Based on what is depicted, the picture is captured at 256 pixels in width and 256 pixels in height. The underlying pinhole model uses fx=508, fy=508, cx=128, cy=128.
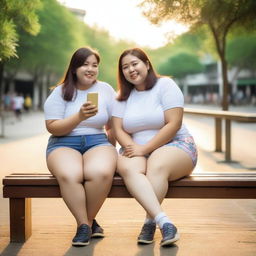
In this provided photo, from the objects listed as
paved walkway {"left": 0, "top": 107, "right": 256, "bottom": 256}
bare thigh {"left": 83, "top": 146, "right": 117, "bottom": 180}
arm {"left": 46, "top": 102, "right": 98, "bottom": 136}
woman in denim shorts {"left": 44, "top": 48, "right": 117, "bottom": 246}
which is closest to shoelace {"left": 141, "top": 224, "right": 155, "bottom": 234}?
paved walkway {"left": 0, "top": 107, "right": 256, "bottom": 256}

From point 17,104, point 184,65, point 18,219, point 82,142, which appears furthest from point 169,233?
point 184,65

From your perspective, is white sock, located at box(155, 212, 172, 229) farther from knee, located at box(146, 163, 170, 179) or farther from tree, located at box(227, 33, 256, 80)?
tree, located at box(227, 33, 256, 80)

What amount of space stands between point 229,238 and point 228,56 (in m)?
40.4

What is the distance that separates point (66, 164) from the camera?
4.15 m

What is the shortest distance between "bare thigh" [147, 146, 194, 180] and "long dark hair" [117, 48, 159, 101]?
0.62 metres

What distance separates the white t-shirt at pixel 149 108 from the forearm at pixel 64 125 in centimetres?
46

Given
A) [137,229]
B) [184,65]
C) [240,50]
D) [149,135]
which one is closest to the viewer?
[149,135]

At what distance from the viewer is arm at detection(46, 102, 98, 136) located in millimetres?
4047

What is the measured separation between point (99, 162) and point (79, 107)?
0.60 m

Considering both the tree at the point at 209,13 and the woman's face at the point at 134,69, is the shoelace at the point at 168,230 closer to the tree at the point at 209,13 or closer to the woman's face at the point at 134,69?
the woman's face at the point at 134,69

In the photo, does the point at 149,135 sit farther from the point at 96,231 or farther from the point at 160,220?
the point at 96,231

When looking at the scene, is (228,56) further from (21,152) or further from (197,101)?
(21,152)

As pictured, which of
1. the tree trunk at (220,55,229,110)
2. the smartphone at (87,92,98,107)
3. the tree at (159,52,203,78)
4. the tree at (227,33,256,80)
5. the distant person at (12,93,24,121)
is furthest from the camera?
the tree at (159,52,203,78)

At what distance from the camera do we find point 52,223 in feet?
16.9
